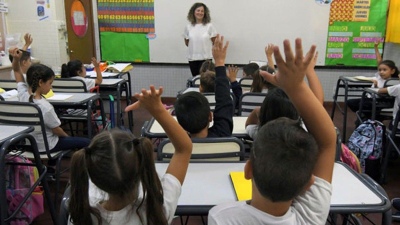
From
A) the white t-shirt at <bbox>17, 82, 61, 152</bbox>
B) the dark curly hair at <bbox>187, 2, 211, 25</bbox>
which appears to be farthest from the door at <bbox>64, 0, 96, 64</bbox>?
the white t-shirt at <bbox>17, 82, 61, 152</bbox>

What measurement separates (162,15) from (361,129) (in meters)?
3.94

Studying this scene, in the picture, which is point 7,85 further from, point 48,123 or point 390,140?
point 390,140

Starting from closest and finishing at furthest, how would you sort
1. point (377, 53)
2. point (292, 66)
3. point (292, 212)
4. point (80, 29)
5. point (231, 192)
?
point (292, 66), point (292, 212), point (231, 192), point (377, 53), point (80, 29)

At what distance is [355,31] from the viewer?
585 centimetres

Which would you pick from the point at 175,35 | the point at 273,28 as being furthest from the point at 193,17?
the point at 273,28

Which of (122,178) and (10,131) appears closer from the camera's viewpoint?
(122,178)

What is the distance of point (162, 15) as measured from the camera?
241 inches

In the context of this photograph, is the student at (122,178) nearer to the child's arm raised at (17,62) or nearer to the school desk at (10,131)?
the school desk at (10,131)

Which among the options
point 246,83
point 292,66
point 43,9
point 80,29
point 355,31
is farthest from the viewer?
point 80,29

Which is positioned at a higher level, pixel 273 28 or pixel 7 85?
pixel 273 28

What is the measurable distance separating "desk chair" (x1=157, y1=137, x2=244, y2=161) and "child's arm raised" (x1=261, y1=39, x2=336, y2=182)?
2.28 ft

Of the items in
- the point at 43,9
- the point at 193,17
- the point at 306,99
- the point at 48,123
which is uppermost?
the point at 43,9

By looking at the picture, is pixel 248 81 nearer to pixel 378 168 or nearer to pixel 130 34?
pixel 378 168

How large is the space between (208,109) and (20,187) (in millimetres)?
1371
